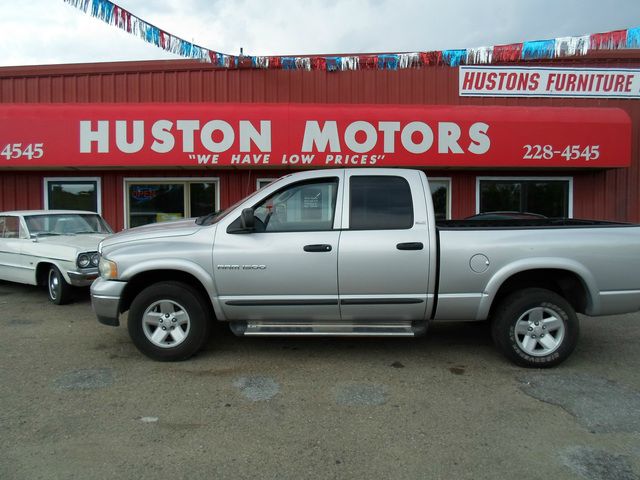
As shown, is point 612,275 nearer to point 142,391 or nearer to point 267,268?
point 267,268

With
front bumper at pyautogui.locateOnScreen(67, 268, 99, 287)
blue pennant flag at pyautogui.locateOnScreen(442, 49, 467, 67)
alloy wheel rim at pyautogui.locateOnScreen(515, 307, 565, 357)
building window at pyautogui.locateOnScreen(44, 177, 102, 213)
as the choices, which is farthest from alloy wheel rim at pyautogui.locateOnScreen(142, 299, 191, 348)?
building window at pyautogui.locateOnScreen(44, 177, 102, 213)

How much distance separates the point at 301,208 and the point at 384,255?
95 centimetres

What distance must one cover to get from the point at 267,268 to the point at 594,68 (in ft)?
34.7

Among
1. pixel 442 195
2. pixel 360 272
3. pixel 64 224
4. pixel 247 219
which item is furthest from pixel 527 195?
pixel 64 224

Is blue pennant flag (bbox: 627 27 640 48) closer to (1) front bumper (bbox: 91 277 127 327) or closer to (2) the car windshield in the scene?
(1) front bumper (bbox: 91 277 127 327)

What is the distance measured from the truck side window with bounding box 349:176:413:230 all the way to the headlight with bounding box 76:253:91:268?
180 inches

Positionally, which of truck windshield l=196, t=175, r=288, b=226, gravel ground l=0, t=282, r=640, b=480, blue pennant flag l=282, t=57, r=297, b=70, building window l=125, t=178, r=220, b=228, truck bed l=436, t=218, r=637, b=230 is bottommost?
gravel ground l=0, t=282, r=640, b=480

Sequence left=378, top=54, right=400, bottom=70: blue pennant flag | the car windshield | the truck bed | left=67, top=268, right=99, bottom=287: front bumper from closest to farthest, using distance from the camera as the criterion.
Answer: the truck bed
left=67, top=268, right=99, bottom=287: front bumper
the car windshield
left=378, top=54, right=400, bottom=70: blue pennant flag

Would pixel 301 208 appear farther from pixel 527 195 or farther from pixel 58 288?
pixel 527 195

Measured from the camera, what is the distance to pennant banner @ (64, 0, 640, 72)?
7125 mm

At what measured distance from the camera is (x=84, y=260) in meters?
6.85

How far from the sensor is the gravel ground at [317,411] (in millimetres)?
2822

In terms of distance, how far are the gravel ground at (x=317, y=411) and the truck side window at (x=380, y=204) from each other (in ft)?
4.58

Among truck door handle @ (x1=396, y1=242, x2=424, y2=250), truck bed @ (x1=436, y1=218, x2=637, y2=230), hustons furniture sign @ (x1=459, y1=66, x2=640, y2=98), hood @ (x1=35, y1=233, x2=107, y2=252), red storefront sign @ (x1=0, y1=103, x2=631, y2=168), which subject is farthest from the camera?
hustons furniture sign @ (x1=459, y1=66, x2=640, y2=98)
